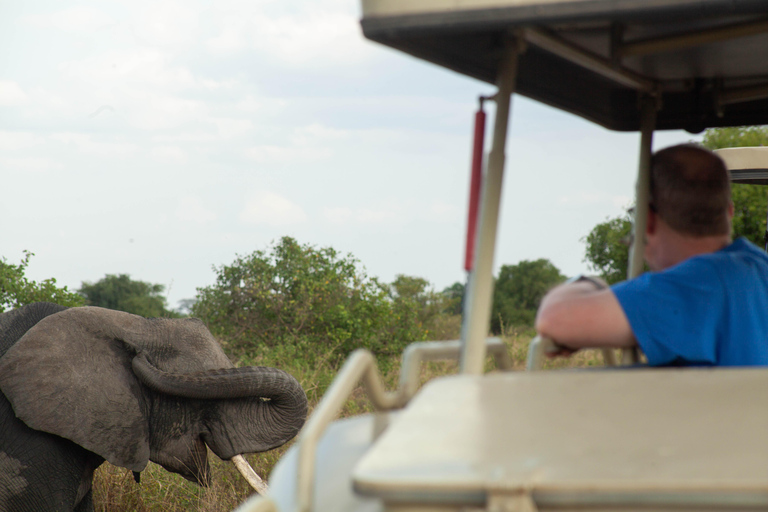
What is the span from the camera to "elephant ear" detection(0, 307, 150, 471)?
5.12 m

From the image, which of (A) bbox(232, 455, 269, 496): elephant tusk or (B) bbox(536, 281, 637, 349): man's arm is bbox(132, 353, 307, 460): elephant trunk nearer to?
(A) bbox(232, 455, 269, 496): elephant tusk

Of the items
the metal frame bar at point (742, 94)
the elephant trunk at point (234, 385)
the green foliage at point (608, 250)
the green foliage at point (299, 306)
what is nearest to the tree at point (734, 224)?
the green foliage at point (608, 250)

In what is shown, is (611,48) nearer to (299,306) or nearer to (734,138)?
(299,306)

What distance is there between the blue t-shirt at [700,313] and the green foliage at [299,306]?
7504 millimetres

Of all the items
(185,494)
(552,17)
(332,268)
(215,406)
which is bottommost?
(185,494)

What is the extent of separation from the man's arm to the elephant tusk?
3.75 meters

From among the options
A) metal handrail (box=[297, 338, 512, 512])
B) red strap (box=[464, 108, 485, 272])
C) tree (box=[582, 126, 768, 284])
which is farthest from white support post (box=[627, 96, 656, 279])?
tree (box=[582, 126, 768, 284])

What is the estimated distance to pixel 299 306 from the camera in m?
9.27

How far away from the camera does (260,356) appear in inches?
333

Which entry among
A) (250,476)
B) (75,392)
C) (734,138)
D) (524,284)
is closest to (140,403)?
(75,392)

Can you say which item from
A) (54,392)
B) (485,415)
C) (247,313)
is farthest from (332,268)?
(485,415)

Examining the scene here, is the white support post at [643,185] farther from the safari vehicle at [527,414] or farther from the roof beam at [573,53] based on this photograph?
the safari vehicle at [527,414]

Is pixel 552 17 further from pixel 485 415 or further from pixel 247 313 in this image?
pixel 247 313

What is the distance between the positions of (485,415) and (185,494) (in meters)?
4.94
